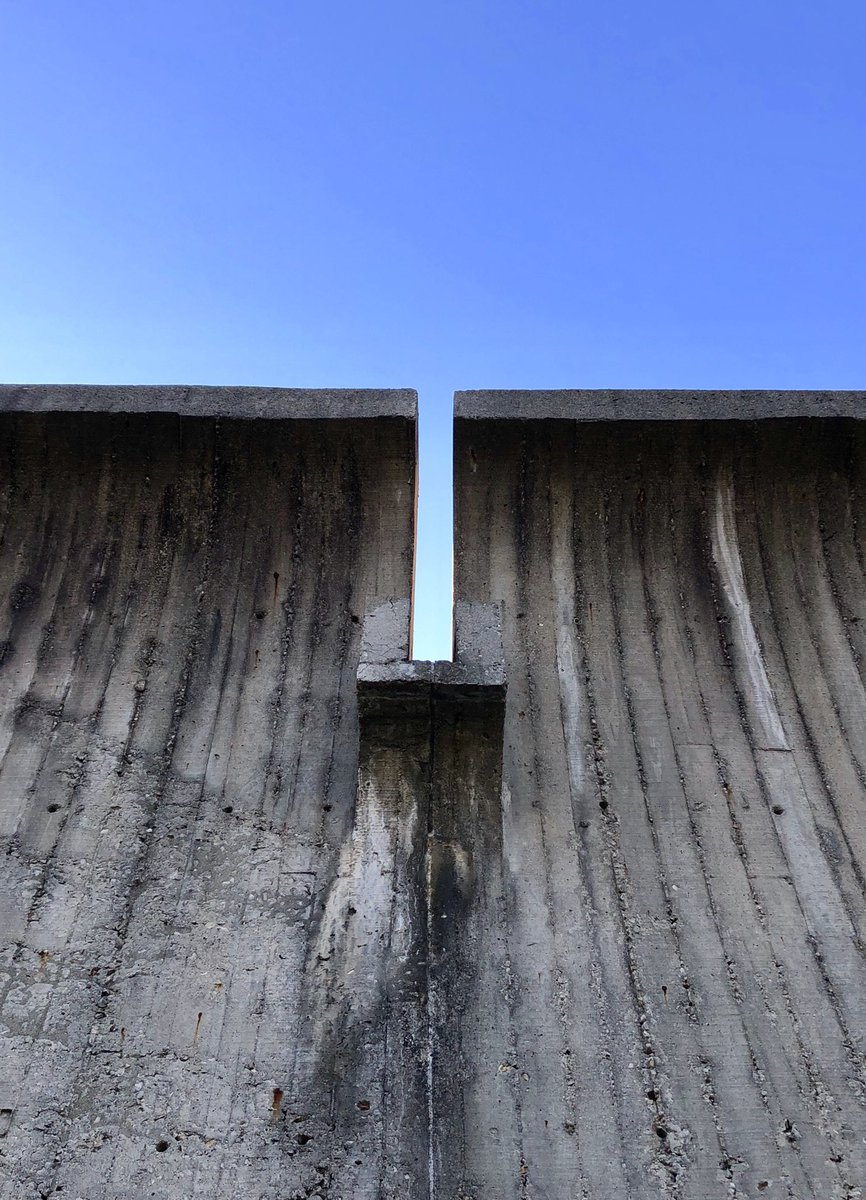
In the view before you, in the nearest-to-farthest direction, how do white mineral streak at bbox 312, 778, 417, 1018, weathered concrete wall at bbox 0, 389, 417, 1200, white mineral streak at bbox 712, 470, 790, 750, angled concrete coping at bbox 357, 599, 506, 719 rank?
1. weathered concrete wall at bbox 0, 389, 417, 1200
2. white mineral streak at bbox 312, 778, 417, 1018
3. angled concrete coping at bbox 357, 599, 506, 719
4. white mineral streak at bbox 712, 470, 790, 750

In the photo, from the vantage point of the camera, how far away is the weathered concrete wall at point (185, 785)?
2578 mm

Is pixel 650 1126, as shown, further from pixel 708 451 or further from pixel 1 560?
pixel 1 560

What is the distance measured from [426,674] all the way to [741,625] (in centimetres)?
143

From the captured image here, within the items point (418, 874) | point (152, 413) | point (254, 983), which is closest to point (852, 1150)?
point (418, 874)

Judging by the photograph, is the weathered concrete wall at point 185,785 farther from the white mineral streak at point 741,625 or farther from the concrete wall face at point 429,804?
the white mineral streak at point 741,625

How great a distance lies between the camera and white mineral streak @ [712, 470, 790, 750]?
3.62 meters

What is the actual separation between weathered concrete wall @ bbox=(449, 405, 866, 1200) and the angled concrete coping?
37cm

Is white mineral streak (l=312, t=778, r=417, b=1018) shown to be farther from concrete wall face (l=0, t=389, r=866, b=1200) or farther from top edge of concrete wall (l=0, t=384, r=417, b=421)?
top edge of concrete wall (l=0, t=384, r=417, b=421)

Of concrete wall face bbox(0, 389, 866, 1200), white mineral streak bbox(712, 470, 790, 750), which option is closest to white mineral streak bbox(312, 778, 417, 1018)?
concrete wall face bbox(0, 389, 866, 1200)

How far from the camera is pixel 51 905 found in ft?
10.0

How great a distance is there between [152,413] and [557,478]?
5.69 feet

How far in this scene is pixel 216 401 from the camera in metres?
4.16

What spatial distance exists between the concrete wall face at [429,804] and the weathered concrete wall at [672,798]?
11 millimetres

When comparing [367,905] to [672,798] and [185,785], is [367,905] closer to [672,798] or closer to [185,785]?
[185,785]
